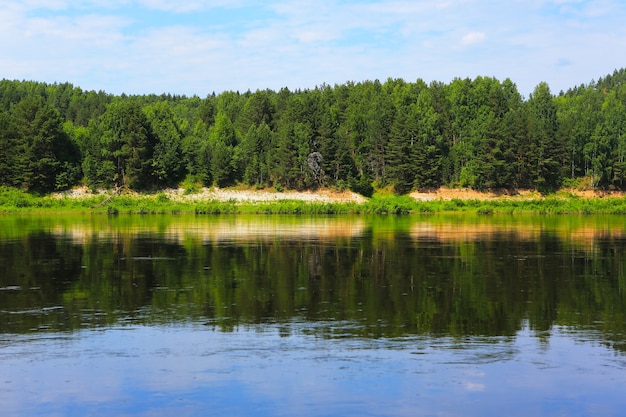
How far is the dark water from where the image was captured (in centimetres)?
1581

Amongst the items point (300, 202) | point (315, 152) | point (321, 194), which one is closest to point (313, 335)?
point (300, 202)

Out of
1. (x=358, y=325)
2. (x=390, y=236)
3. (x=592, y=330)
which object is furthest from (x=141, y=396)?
(x=390, y=236)

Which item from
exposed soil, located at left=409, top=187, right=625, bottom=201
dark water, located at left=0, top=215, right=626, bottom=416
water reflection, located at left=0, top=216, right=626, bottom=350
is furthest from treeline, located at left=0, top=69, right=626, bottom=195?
dark water, located at left=0, top=215, right=626, bottom=416

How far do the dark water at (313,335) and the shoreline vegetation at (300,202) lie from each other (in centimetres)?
7058

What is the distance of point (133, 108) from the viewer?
417 feet

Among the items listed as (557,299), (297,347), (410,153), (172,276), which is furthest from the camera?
(410,153)

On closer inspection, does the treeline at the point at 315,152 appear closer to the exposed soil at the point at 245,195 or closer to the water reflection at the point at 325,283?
the exposed soil at the point at 245,195

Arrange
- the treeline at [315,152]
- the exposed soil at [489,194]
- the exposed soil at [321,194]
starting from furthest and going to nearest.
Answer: the exposed soil at [489,194]
the treeline at [315,152]
the exposed soil at [321,194]

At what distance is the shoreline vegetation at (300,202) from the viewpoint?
4483 inches

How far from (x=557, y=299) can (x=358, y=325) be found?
9.70m

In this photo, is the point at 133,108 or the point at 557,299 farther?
the point at 133,108

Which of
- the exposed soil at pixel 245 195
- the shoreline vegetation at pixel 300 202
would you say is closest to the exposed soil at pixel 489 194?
the shoreline vegetation at pixel 300 202

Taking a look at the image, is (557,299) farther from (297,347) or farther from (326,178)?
(326,178)

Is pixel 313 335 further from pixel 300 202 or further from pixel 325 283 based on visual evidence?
pixel 300 202
